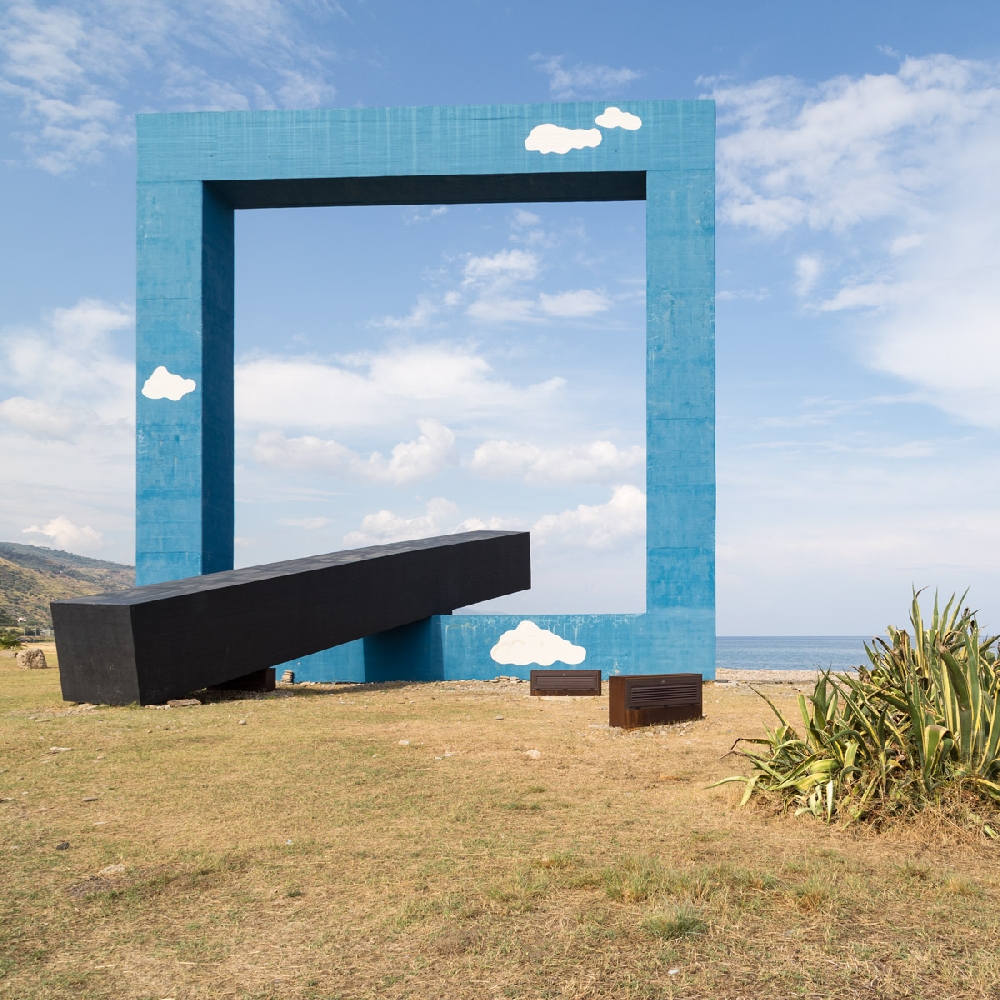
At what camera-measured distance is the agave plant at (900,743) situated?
619 cm

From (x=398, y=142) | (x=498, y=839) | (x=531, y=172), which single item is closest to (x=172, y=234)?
(x=398, y=142)

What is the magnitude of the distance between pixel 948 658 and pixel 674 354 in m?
14.9

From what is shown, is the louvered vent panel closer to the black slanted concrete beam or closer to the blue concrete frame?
the black slanted concrete beam

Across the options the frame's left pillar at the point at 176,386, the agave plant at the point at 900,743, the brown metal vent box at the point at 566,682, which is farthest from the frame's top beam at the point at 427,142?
the agave plant at the point at 900,743

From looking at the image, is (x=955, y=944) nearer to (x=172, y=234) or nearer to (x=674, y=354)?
(x=674, y=354)

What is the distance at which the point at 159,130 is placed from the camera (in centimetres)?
2178

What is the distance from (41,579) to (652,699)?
229 feet

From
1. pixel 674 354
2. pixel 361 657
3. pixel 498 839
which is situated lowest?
pixel 361 657

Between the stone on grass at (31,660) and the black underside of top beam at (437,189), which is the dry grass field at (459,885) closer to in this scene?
the stone on grass at (31,660)

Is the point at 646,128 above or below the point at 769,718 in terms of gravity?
above

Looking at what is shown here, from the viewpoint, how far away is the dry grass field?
3906mm

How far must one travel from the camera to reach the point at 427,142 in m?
21.5

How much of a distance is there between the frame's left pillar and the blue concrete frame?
0.11ft

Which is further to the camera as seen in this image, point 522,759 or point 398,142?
point 398,142
